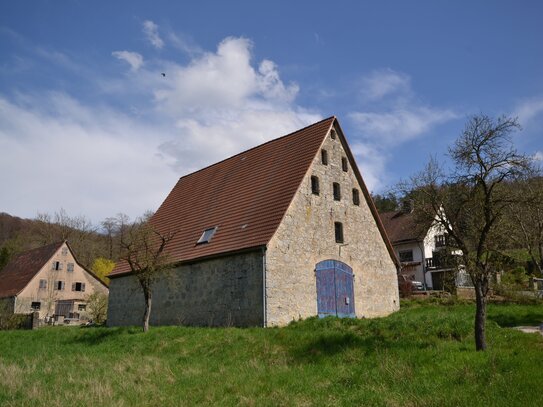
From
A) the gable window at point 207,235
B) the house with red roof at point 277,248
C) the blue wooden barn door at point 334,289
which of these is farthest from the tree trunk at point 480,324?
Answer: the gable window at point 207,235

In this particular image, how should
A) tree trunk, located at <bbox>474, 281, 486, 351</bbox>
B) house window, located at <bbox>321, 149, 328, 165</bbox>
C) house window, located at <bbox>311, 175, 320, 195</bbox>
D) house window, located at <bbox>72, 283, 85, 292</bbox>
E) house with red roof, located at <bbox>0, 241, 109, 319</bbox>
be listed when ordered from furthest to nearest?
house window, located at <bbox>72, 283, 85, 292</bbox>, house with red roof, located at <bbox>0, 241, 109, 319</bbox>, house window, located at <bbox>321, 149, 328, 165</bbox>, house window, located at <bbox>311, 175, 320, 195</bbox>, tree trunk, located at <bbox>474, 281, 486, 351</bbox>

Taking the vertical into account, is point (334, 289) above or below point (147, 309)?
above

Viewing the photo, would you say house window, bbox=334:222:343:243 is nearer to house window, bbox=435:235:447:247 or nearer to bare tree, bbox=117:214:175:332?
house window, bbox=435:235:447:247

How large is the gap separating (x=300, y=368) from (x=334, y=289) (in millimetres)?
8653

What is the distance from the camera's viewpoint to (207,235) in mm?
21656

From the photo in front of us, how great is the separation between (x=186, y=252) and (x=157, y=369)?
9.03m

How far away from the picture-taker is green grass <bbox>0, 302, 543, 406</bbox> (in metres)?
9.28

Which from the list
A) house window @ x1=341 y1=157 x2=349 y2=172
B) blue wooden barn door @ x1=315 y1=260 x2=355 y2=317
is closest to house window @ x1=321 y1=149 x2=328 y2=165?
house window @ x1=341 y1=157 x2=349 y2=172

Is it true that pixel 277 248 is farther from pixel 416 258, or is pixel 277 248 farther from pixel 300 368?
pixel 416 258

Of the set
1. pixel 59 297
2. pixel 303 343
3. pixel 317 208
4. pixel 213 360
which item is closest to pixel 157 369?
pixel 213 360

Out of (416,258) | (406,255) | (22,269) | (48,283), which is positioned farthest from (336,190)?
(22,269)

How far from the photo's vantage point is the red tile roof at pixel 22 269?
4106 centimetres

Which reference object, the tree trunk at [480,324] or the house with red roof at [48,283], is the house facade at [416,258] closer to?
the tree trunk at [480,324]

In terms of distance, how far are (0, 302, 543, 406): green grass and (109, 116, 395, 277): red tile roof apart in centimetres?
428
